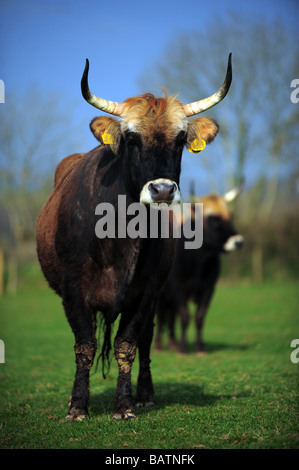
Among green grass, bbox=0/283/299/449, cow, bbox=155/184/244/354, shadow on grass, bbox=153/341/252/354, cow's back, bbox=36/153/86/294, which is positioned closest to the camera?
green grass, bbox=0/283/299/449

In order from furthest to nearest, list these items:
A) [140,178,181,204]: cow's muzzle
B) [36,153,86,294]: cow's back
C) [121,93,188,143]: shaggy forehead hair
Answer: [36,153,86,294]: cow's back
[121,93,188,143]: shaggy forehead hair
[140,178,181,204]: cow's muzzle

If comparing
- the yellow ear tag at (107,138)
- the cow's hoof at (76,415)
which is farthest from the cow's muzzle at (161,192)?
the cow's hoof at (76,415)

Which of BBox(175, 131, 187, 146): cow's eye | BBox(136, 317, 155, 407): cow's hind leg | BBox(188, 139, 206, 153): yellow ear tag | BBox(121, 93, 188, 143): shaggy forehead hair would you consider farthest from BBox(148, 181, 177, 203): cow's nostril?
BBox(136, 317, 155, 407): cow's hind leg

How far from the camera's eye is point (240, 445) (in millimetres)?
4031

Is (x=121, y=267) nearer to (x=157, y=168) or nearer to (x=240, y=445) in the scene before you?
(x=157, y=168)

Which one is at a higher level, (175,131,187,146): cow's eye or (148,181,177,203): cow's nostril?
(175,131,187,146): cow's eye

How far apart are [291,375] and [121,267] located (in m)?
3.23

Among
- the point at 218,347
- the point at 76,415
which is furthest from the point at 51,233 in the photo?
the point at 218,347

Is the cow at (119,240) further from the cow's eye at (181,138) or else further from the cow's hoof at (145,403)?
the cow's hoof at (145,403)

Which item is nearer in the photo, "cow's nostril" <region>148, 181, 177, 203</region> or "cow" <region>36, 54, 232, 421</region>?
"cow's nostril" <region>148, 181, 177, 203</region>

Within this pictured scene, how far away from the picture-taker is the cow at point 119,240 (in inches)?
189

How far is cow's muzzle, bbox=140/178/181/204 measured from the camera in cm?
439

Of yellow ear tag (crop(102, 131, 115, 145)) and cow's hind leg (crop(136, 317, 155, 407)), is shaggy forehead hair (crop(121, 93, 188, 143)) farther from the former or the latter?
cow's hind leg (crop(136, 317, 155, 407))

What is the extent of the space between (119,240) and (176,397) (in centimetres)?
191
